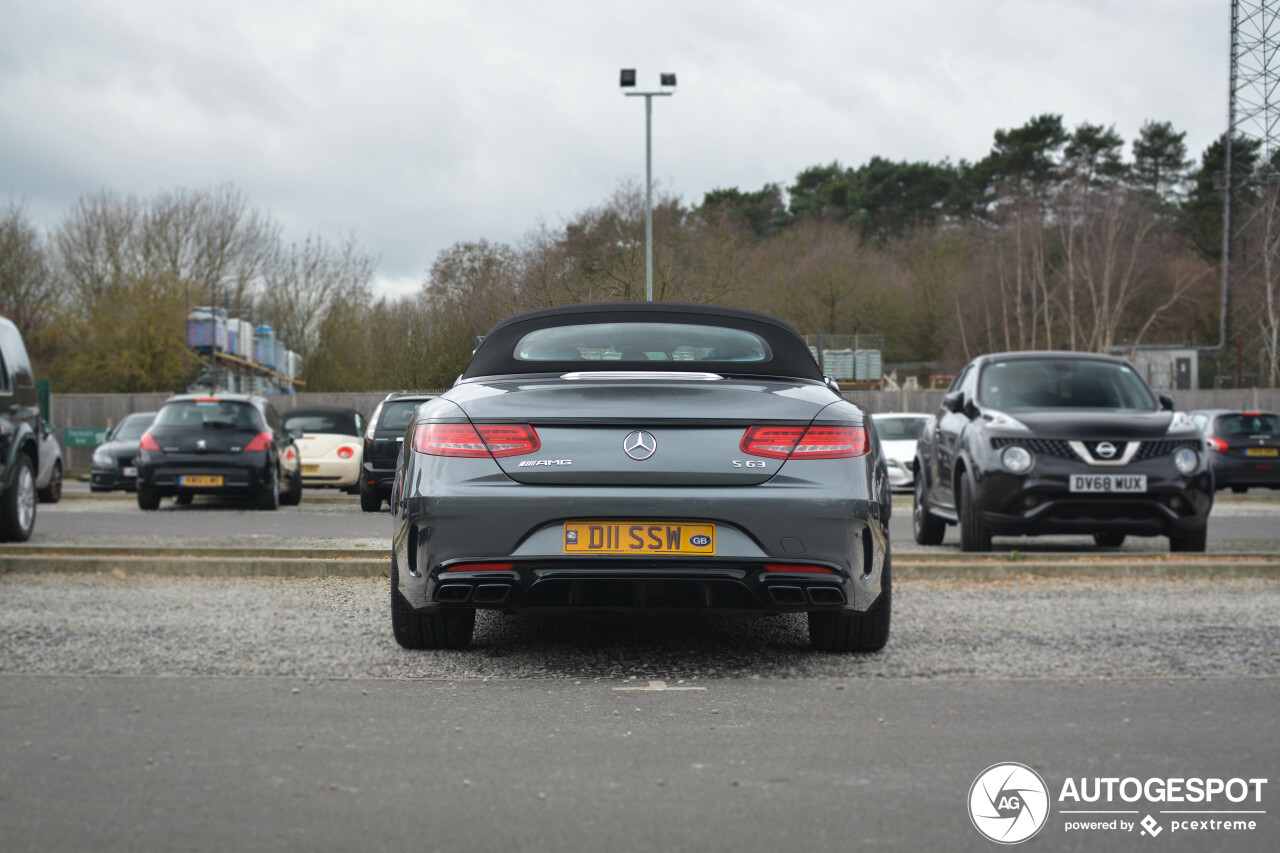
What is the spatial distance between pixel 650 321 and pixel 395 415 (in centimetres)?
823

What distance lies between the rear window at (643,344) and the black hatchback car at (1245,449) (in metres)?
21.0

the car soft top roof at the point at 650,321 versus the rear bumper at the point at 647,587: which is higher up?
the car soft top roof at the point at 650,321

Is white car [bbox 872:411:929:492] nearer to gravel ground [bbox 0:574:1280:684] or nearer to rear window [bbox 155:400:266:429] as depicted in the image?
rear window [bbox 155:400:266:429]

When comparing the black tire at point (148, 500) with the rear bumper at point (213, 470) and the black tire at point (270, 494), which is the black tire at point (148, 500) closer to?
the rear bumper at point (213, 470)

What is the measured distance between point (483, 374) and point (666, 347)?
33.6 inches

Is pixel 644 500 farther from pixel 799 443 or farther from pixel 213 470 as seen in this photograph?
pixel 213 470

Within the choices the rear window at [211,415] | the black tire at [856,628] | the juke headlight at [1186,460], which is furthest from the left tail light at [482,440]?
the rear window at [211,415]

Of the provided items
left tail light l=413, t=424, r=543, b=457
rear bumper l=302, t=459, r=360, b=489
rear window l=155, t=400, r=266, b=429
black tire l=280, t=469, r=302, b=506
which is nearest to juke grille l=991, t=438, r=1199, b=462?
left tail light l=413, t=424, r=543, b=457

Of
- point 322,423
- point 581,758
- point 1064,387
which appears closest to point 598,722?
point 581,758

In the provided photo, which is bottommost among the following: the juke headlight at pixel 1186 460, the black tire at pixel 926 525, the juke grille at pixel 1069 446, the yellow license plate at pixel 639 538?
the black tire at pixel 926 525

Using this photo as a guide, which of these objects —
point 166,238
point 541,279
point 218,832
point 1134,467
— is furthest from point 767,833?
point 166,238

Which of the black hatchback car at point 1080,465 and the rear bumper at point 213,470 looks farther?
the rear bumper at point 213,470

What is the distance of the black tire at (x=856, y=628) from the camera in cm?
613

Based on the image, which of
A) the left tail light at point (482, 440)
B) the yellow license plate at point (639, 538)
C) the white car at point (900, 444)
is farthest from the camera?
the white car at point (900, 444)
